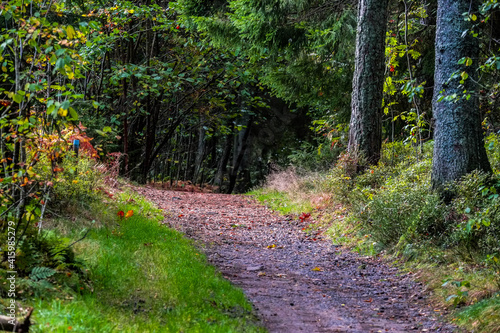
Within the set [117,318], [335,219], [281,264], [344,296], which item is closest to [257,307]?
[344,296]

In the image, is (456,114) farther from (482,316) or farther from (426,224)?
(482,316)

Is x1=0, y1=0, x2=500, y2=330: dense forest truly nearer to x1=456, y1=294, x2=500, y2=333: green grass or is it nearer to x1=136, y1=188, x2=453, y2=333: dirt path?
x1=456, y1=294, x2=500, y2=333: green grass

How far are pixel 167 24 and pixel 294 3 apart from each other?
437cm

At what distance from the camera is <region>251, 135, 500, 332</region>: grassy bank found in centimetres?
496

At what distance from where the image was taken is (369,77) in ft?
34.2

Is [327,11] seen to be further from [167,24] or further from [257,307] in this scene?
[257,307]

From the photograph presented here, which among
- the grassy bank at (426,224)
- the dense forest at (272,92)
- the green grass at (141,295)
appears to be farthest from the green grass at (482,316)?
the green grass at (141,295)

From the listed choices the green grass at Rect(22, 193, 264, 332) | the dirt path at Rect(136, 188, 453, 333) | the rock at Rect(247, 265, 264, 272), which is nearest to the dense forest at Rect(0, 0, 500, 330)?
the green grass at Rect(22, 193, 264, 332)

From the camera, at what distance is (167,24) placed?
46.5ft

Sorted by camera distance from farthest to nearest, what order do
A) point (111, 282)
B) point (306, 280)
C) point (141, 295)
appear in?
1. point (306, 280)
2. point (111, 282)
3. point (141, 295)

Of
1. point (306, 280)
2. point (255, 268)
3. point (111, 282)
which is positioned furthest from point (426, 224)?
point (111, 282)

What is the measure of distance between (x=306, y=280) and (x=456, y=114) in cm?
348

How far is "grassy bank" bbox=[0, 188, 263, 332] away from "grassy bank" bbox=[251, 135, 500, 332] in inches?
97.2

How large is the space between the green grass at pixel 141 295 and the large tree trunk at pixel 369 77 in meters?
5.35
